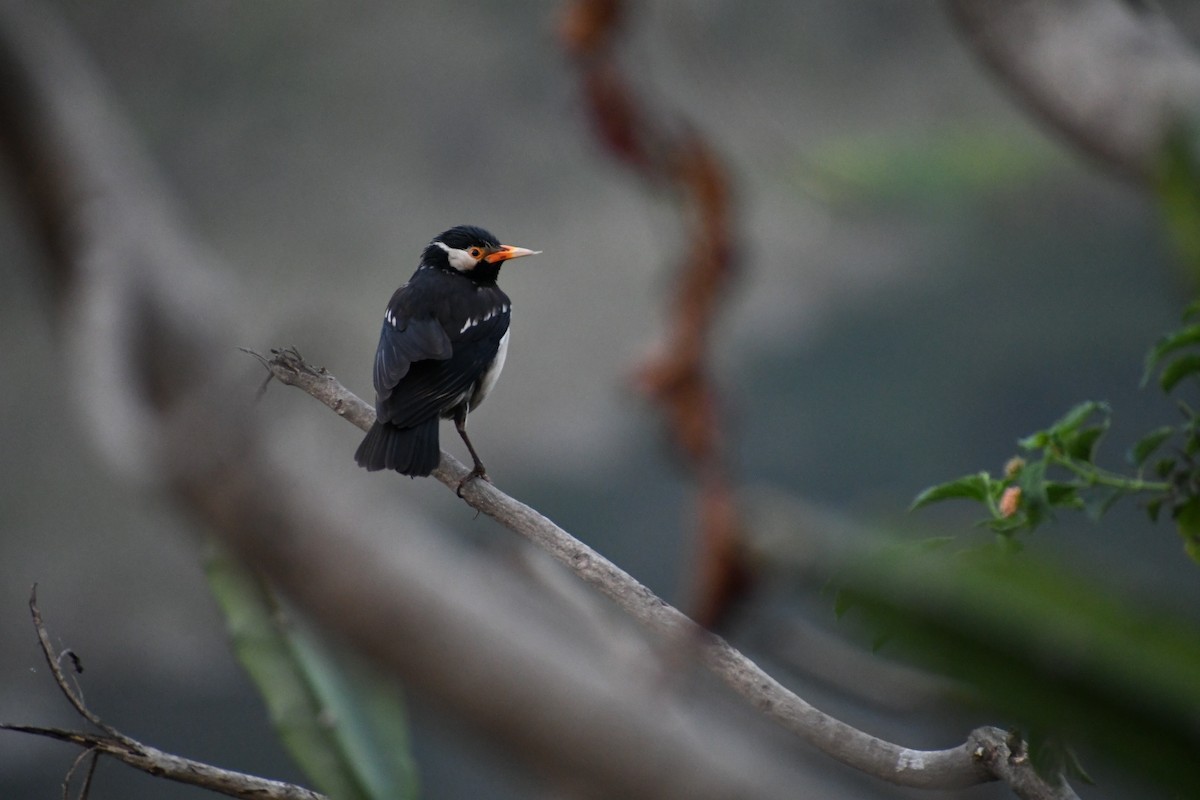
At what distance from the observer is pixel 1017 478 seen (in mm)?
711

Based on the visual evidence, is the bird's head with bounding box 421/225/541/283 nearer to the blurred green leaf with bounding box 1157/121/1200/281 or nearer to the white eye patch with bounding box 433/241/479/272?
the white eye patch with bounding box 433/241/479/272

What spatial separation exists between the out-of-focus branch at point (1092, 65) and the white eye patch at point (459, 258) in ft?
2.40

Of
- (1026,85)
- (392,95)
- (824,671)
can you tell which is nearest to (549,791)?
(824,671)

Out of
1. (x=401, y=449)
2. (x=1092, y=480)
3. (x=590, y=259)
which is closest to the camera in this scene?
(x=1092, y=480)

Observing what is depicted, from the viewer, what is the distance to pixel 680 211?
107cm

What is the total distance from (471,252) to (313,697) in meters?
0.95

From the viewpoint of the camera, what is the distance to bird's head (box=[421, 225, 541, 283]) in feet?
5.37

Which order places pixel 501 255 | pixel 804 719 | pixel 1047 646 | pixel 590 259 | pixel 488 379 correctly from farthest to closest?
pixel 590 259 → pixel 501 255 → pixel 488 379 → pixel 804 719 → pixel 1047 646

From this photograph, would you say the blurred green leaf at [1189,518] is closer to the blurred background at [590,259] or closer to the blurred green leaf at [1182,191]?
the blurred green leaf at [1182,191]

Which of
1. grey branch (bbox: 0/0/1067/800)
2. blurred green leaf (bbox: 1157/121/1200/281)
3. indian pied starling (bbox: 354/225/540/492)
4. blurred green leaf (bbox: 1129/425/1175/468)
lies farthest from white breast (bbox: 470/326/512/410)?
blurred green leaf (bbox: 1157/121/1200/281)

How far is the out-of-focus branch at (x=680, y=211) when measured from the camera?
2.84 feet

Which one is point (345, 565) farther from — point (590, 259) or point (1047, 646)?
point (590, 259)

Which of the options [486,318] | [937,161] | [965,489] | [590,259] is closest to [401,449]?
[486,318]

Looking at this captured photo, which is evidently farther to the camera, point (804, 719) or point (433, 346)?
point (433, 346)
